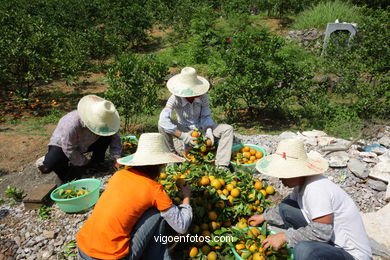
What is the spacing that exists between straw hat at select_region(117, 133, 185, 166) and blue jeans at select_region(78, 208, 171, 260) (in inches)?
16.7

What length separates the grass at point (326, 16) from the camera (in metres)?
12.0

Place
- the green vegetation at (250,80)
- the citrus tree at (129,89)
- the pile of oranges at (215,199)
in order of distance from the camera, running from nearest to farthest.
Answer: the pile of oranges at (215,199) < the citrus tree at (129,89) < the green vegetation at (250,80)

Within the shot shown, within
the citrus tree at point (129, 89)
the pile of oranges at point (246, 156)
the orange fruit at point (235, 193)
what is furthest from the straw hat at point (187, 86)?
the citrus tree at point (129, 89)

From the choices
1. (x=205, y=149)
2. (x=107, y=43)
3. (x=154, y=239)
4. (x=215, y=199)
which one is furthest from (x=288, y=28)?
(x=154, y=239)

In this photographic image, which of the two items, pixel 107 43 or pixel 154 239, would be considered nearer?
pixel 154 239

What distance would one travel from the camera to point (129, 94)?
5859mm

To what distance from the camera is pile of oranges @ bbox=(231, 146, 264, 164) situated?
13.5 feet

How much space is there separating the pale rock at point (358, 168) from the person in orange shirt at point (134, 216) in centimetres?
292

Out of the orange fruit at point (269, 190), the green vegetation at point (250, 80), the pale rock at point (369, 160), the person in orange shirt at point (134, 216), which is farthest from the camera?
the green vegetation at point (250, 80)

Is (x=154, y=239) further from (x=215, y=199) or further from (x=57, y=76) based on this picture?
(x=57, y=76)

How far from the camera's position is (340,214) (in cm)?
226

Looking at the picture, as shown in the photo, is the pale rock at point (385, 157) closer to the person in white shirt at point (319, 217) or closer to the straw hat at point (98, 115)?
the person in white shirt at point (319, 217)

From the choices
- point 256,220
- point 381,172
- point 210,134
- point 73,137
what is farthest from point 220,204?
point 381,172

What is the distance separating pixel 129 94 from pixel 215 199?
11.4 ft
